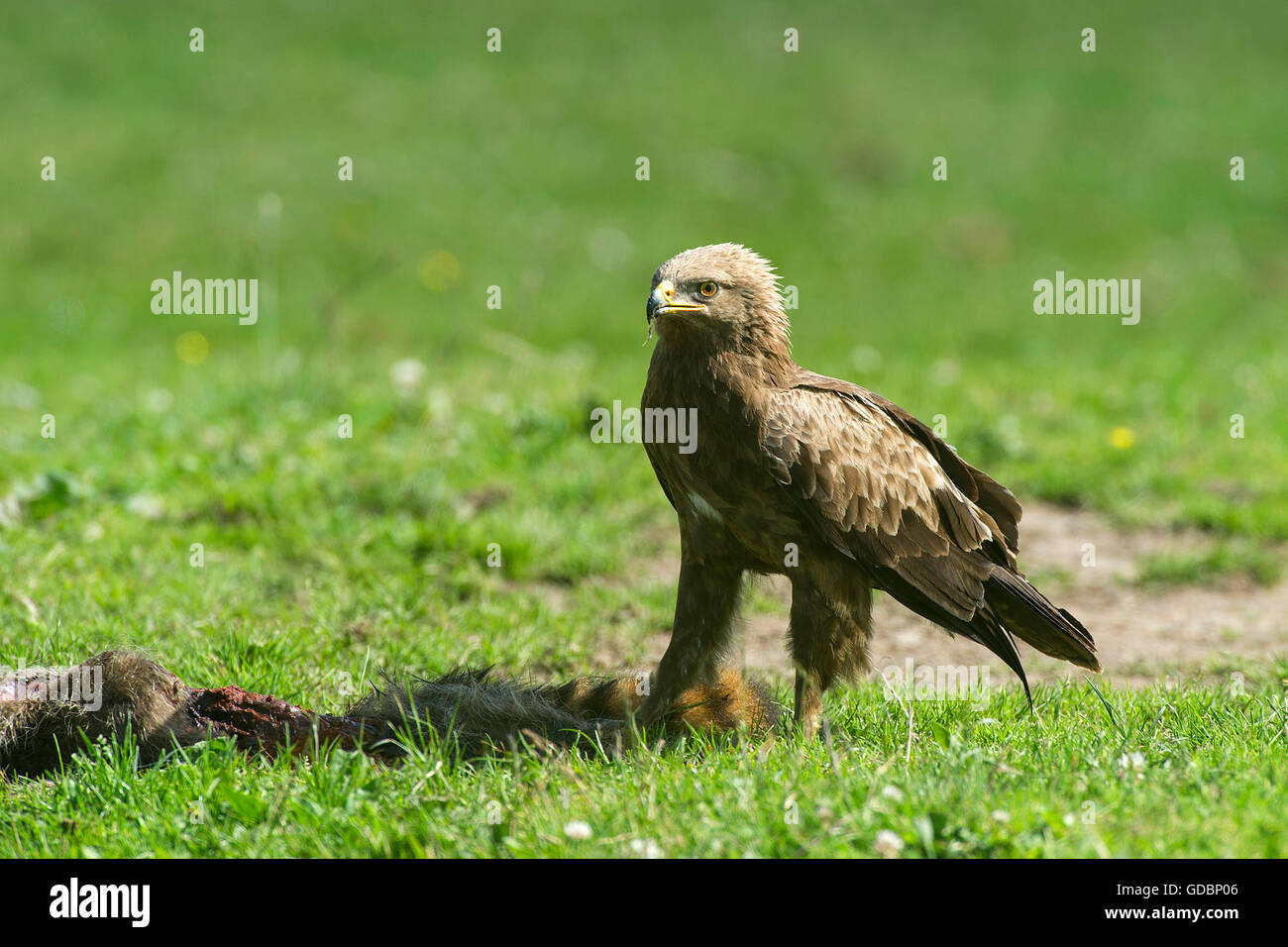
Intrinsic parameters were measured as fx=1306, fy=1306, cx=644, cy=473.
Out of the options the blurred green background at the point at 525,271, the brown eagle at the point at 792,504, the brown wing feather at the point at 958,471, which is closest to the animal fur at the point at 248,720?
the brown eagle at the point at 792,504

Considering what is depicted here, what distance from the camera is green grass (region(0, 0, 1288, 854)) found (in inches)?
142

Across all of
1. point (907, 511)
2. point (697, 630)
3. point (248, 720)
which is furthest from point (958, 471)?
point (248, 720)

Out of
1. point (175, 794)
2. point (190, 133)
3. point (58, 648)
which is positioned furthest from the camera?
point (190, 133)

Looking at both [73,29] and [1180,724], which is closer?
[1180,724]

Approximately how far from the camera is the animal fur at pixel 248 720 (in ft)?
13.2

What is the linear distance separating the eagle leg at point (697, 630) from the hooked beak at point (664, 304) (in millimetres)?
892

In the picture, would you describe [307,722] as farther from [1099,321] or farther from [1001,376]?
[1099,321]

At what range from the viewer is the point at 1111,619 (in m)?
6.26

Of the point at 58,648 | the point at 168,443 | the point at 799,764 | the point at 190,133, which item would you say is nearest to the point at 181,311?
the point at 190,133

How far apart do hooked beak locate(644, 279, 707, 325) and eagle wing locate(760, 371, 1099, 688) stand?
1.33 feet

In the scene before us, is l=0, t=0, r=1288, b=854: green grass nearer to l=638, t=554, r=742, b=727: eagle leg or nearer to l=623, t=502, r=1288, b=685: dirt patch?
l=623, t=502, r=1288, b=685: dirt patch

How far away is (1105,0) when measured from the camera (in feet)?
73.7

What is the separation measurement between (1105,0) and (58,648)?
22117 mm

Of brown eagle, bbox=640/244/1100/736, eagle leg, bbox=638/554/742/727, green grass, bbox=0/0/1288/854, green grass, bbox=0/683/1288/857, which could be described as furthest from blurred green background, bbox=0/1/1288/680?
brown eagle, bbox=640/244/1100/736
